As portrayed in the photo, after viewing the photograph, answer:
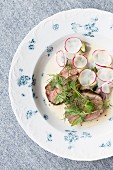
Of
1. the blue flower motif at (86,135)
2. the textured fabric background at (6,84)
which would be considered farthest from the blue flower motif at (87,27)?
the blue flower motif at (86,135)

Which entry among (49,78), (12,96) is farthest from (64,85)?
(12,96)

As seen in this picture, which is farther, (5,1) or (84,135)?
(5,1)

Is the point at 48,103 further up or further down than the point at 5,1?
further down

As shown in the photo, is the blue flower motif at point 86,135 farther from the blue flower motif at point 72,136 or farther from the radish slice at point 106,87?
the radish slice at point 106,87

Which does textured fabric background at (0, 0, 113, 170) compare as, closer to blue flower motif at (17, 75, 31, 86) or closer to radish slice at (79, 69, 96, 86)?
blue flower motif at (17, 75, 31, 86)

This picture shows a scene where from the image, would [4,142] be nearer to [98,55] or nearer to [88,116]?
[88,116]

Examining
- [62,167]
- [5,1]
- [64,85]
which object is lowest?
[62,167]

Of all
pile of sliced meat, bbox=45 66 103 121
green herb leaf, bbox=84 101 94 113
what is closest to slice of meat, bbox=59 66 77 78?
pile of sliced meat, bbox=45 66 103 121
